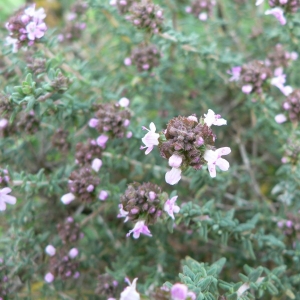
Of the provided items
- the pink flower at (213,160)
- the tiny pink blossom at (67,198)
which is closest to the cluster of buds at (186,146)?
the pink flower at (213,160)

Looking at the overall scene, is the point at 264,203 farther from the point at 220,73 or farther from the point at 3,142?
the point at 3,142

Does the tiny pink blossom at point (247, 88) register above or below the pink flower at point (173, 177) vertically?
below

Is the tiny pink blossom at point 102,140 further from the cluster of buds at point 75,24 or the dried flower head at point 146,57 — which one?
the cluster of buds at point 75,24

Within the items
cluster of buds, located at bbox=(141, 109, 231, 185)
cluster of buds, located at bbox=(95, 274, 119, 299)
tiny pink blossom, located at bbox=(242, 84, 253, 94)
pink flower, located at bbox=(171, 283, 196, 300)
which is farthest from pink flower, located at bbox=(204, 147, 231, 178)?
cluster of buds, located at bbox=(95, 274, 119, 299)

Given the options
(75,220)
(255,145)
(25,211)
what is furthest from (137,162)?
(255,145)

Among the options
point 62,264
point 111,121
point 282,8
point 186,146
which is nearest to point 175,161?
point 186,146

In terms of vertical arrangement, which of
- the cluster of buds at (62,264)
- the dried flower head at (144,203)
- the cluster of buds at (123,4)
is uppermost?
the cluster of buds at (123,4)

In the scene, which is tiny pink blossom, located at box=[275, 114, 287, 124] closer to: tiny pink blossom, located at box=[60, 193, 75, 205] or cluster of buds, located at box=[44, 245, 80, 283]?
tiny pink blossom, located at box=[60, 193, 75, 205]
